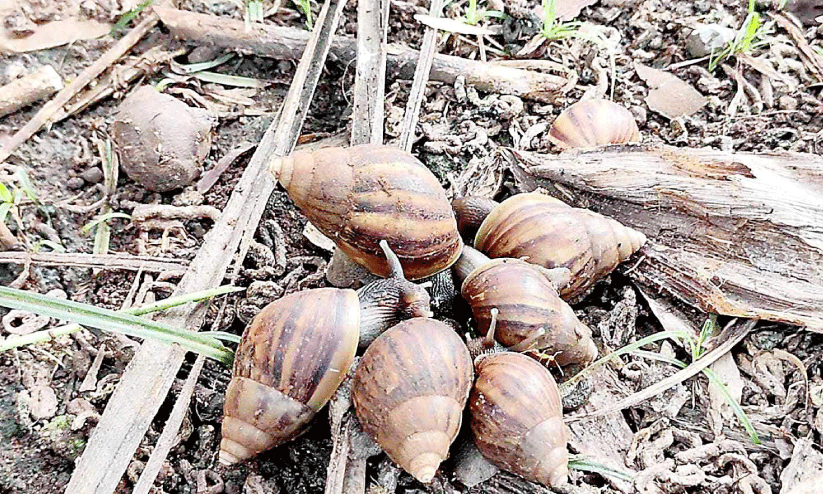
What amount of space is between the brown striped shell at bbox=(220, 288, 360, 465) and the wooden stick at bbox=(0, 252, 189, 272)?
756 millimetres

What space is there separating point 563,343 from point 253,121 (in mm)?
1770

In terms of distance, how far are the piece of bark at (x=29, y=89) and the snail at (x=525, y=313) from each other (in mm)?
2054

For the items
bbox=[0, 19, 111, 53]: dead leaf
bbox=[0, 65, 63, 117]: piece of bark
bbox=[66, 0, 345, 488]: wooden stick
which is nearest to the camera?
bbox=[66, 0, 345, 488]: wooden stick

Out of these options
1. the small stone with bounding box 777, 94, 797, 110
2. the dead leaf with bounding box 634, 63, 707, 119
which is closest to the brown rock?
the dead leaf with bounding box 634, 63, 707, 119

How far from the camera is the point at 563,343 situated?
6.93 ft

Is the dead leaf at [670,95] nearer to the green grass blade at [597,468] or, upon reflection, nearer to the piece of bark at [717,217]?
the piece of bark at [717,217]

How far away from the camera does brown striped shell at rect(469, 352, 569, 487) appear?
6.12 feet

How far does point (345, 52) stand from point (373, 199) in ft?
4.48

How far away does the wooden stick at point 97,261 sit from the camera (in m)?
2.54

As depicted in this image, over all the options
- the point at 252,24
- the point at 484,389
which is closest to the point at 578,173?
the point at 484,389

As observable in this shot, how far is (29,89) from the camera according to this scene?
9.83 ft

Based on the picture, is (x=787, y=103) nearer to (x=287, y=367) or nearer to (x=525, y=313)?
(x=525, y=313)

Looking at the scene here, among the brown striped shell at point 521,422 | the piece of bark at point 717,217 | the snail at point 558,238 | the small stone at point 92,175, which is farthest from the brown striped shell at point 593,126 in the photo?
the small stone at point 92,175

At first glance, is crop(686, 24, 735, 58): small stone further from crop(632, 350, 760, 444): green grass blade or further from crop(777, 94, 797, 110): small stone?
crop(632, 350, 760, 444): green grass blade
